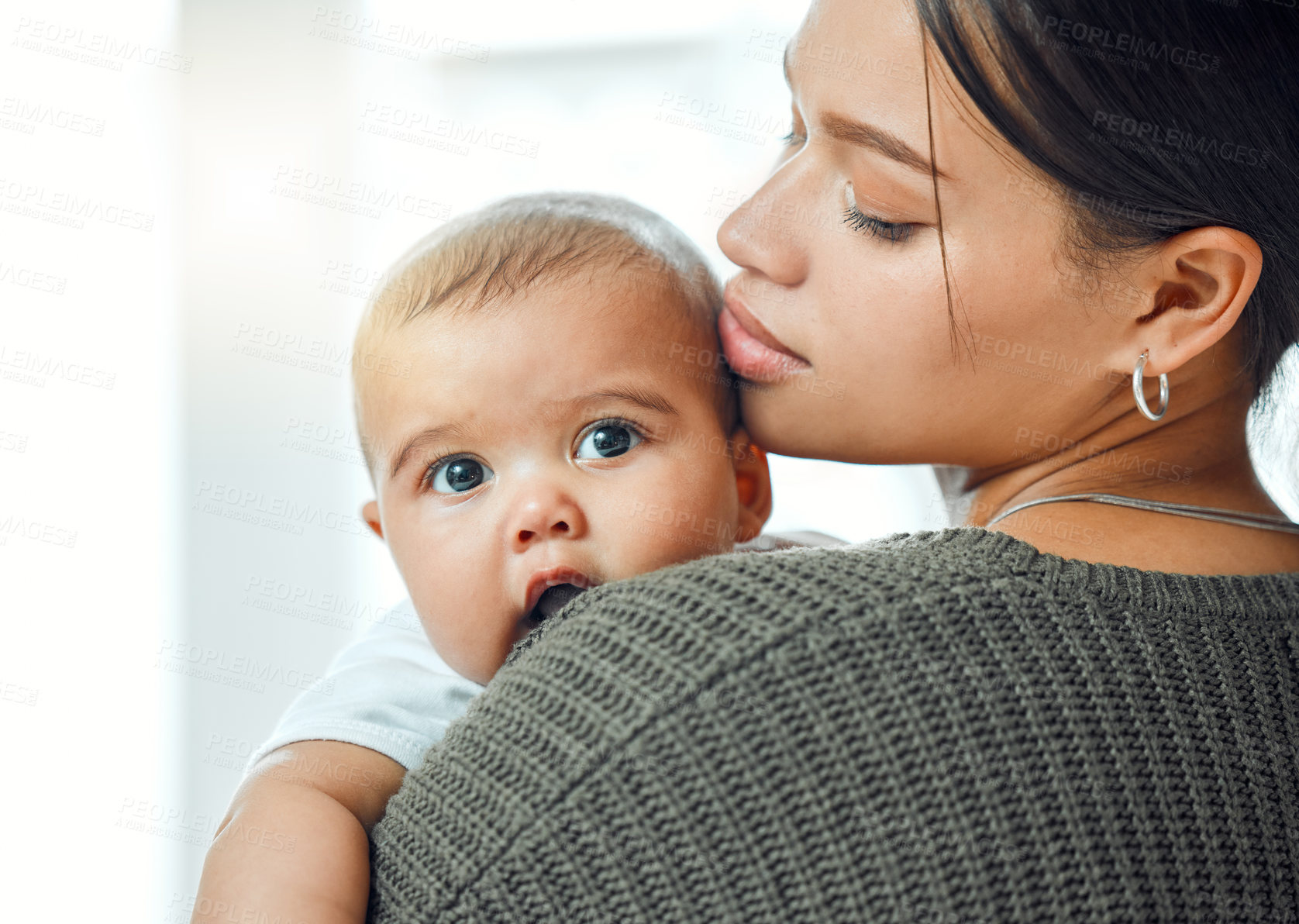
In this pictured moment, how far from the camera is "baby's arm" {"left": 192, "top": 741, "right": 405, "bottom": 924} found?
2.49 feet

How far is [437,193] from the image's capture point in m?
2.41

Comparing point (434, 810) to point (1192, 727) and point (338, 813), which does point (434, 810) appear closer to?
point (338, 813)

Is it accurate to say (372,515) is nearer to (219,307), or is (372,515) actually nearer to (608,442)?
→ (608,442)

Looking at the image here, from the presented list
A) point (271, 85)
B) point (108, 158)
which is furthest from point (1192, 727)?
point (271, 85)

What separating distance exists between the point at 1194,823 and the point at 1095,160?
20.7 inches

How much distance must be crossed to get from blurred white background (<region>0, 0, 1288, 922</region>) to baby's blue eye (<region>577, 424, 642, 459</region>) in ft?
4.09

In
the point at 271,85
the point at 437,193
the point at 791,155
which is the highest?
the point at 791,155

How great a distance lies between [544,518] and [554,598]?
83 millimetres

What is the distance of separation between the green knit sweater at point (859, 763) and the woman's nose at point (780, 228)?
1.13 ft

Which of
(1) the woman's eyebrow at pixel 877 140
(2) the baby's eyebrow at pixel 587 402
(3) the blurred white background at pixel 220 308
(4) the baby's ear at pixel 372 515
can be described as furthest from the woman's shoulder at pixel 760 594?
(3) the blurred white background at pixel 220 308

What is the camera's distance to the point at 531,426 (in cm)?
96

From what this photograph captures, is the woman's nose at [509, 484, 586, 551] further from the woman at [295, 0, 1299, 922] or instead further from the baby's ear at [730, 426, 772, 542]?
the baby's ear at [730, 426, 772, 542]

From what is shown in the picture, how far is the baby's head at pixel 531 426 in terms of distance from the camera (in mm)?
945

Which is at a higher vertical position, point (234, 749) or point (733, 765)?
point (733, 765)
